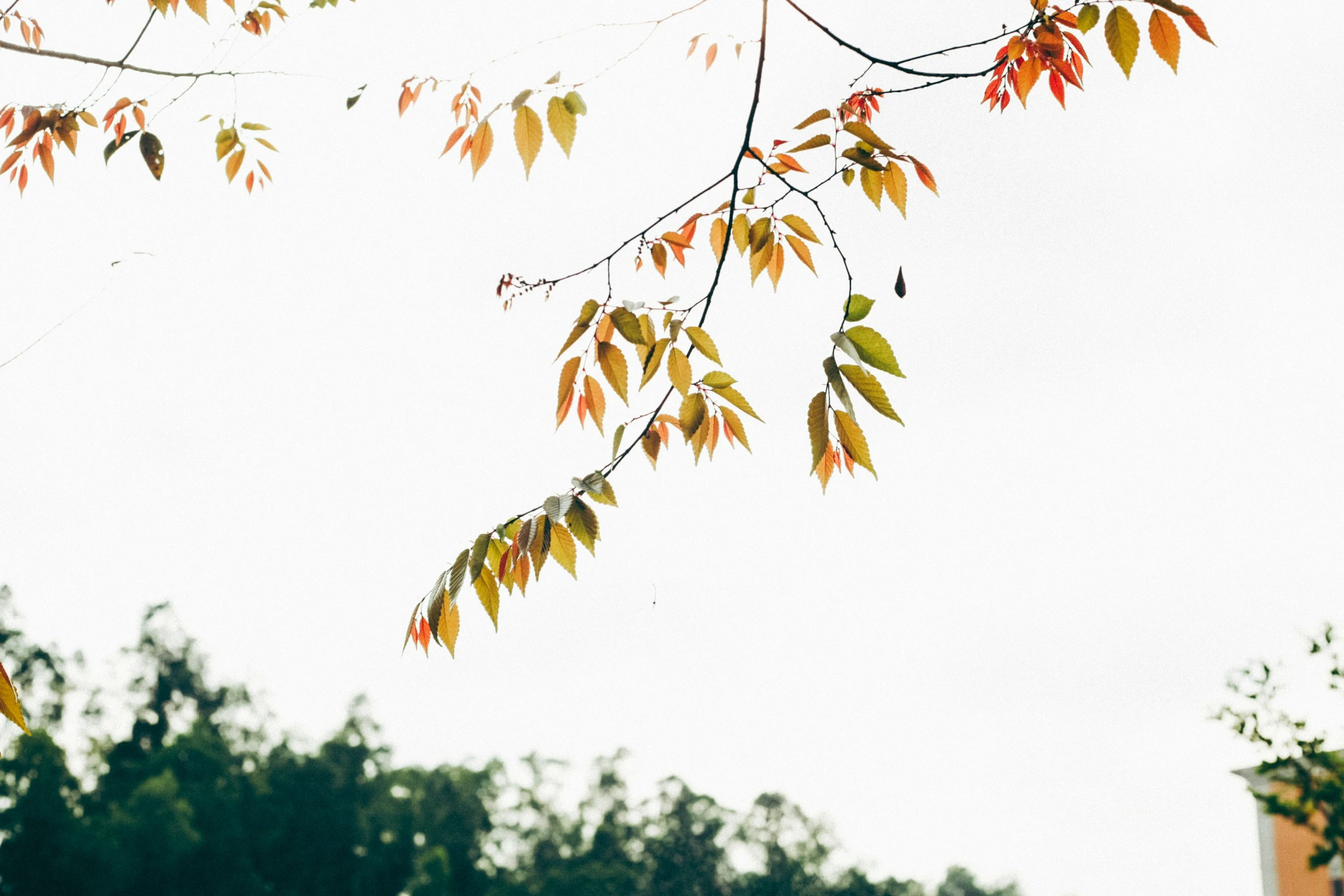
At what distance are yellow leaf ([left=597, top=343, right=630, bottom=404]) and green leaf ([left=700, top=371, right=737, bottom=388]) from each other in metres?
0.12

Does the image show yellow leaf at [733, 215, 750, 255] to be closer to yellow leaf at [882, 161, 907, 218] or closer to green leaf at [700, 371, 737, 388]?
yellow leaf at [882, 161, 907, 218]

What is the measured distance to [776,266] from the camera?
1.90m

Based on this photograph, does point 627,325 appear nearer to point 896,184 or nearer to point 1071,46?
point 896,184

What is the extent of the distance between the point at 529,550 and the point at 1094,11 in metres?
1.20

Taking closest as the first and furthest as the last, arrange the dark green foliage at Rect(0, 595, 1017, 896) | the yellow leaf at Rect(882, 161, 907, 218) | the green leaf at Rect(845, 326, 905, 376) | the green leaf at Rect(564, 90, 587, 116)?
the green leaf at Rect(845, 326, 905, 376), the green leaf at Rect(564, 90, 587, 116), the yellow leaf at Rect(882, 161, 907, 218), the dark green foliage at Rect(0, 595, 1017, 896)

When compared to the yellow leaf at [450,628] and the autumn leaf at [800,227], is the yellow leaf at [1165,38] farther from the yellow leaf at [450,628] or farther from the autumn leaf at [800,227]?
the yellow leaf at [450,628]

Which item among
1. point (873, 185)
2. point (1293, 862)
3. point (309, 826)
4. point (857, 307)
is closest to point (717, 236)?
point (873, 185)

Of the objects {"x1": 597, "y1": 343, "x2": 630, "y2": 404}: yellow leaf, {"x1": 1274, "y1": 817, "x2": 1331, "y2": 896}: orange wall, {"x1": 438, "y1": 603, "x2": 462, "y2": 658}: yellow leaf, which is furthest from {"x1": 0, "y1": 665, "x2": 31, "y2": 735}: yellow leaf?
{"x1": 1274, "y1": 817, "x2": 1331, "y2": 896}: orange wall

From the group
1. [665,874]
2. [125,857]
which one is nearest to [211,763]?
[125,857]

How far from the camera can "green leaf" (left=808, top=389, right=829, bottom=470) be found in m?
1.33

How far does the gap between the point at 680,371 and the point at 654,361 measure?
44 mm

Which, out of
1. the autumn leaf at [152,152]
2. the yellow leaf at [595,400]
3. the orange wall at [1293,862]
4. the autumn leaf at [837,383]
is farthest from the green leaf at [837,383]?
the orange wall at [1293,862]

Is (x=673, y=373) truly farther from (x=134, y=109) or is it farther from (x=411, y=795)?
(x=411, y=795)

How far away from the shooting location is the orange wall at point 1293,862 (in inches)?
655
